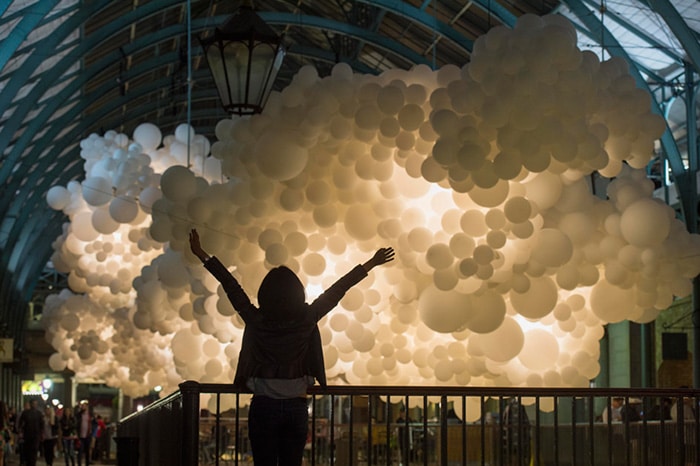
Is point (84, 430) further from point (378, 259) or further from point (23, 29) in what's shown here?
point (378, 259)

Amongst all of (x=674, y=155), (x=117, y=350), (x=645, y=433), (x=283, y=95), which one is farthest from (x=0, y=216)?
(x=645, y=433)

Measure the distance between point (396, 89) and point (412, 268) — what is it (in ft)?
4.96

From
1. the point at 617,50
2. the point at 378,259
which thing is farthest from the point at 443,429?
the point at 617,50

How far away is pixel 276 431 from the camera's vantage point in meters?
7.18

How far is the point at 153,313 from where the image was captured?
582 inches

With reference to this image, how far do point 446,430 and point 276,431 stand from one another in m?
1.27

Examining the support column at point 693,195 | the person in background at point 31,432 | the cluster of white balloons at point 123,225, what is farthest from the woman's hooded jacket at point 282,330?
the person in background at point 31,432

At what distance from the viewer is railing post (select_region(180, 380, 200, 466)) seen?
307 inches

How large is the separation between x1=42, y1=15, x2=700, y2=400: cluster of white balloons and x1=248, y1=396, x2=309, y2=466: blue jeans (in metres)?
3.11

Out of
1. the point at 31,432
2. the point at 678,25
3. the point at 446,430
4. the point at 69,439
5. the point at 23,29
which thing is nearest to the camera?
the point at 446,430

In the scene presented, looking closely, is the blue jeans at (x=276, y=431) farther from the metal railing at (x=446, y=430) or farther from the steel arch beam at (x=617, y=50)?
the steel arch beam at (x=617, y=50)

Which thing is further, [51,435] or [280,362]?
[51,435]

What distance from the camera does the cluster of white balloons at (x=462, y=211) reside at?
10023 millimetres

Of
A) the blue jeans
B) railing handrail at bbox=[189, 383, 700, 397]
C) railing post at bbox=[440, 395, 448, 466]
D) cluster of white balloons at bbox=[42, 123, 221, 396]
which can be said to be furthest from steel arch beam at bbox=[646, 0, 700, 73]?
the blue jeans
